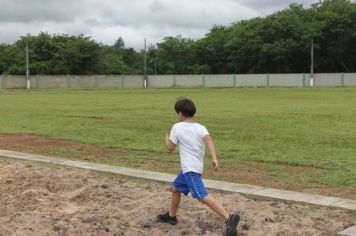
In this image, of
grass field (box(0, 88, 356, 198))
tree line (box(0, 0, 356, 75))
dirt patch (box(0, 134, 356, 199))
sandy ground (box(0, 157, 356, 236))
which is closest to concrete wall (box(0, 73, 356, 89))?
tree line (box(0, 0, 356, 75))

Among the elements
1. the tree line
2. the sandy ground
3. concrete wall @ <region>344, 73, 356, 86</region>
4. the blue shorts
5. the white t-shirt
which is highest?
the tree line

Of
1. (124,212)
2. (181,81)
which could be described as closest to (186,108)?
(124,212)

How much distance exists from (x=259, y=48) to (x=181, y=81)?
1345 centimetres

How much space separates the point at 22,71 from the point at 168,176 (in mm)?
75226

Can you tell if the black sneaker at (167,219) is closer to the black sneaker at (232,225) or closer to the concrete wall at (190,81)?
the black sneaker at (232,225)

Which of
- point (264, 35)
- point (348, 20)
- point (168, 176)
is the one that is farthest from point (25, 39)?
point (168, 176)

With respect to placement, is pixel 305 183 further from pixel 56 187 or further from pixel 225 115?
pixel 225 115

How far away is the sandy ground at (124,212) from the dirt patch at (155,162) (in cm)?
123

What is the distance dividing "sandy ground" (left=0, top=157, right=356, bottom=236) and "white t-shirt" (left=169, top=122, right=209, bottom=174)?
2.21 feet

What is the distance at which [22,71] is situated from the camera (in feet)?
262

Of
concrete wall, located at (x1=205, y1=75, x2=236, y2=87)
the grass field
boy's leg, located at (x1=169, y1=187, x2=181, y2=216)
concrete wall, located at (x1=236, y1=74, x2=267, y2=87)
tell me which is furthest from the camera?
concrete wall, located at (x1=205, y1=75, x2=236, y2=87)

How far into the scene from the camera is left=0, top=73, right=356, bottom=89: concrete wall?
69.4 m

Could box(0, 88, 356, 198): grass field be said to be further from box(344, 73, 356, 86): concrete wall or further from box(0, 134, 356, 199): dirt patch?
box(344, 73, 356, 86): concrete wall

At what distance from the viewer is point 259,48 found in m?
82.4
